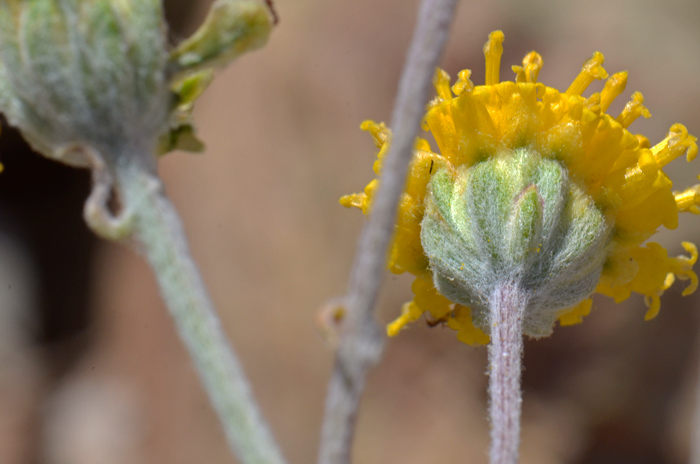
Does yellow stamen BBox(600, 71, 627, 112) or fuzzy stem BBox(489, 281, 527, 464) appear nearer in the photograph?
fuzzy stem BBox(489, 281, 527, 464)

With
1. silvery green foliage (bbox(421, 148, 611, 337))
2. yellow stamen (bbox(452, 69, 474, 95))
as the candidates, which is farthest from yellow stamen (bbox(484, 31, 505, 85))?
silvery green foliage (bbox(421, 148, 611, 337))

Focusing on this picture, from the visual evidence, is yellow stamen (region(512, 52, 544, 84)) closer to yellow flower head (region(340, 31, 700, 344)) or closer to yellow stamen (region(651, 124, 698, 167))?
yellow flower head (region(340, 31, 700, 344))

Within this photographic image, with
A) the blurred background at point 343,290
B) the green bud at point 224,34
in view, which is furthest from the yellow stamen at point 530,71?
the blurred background at point 343,290

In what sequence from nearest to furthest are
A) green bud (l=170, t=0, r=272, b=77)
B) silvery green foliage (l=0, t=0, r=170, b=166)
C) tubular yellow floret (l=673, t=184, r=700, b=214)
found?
silvery green foliage (l=0, t=0, r=170, b=166)
green bud (l=170, t=0, r=272, b=77)
tubular yellow floret (l=673, t=184, r=700, b=214)

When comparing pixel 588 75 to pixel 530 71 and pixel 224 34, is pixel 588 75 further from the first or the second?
pixel 224 34

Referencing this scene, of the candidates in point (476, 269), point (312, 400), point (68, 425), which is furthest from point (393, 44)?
point (68, 425)

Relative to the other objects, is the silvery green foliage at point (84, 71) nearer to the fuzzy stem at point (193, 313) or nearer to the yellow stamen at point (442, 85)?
the fuzzy stem at point (193, 313)
